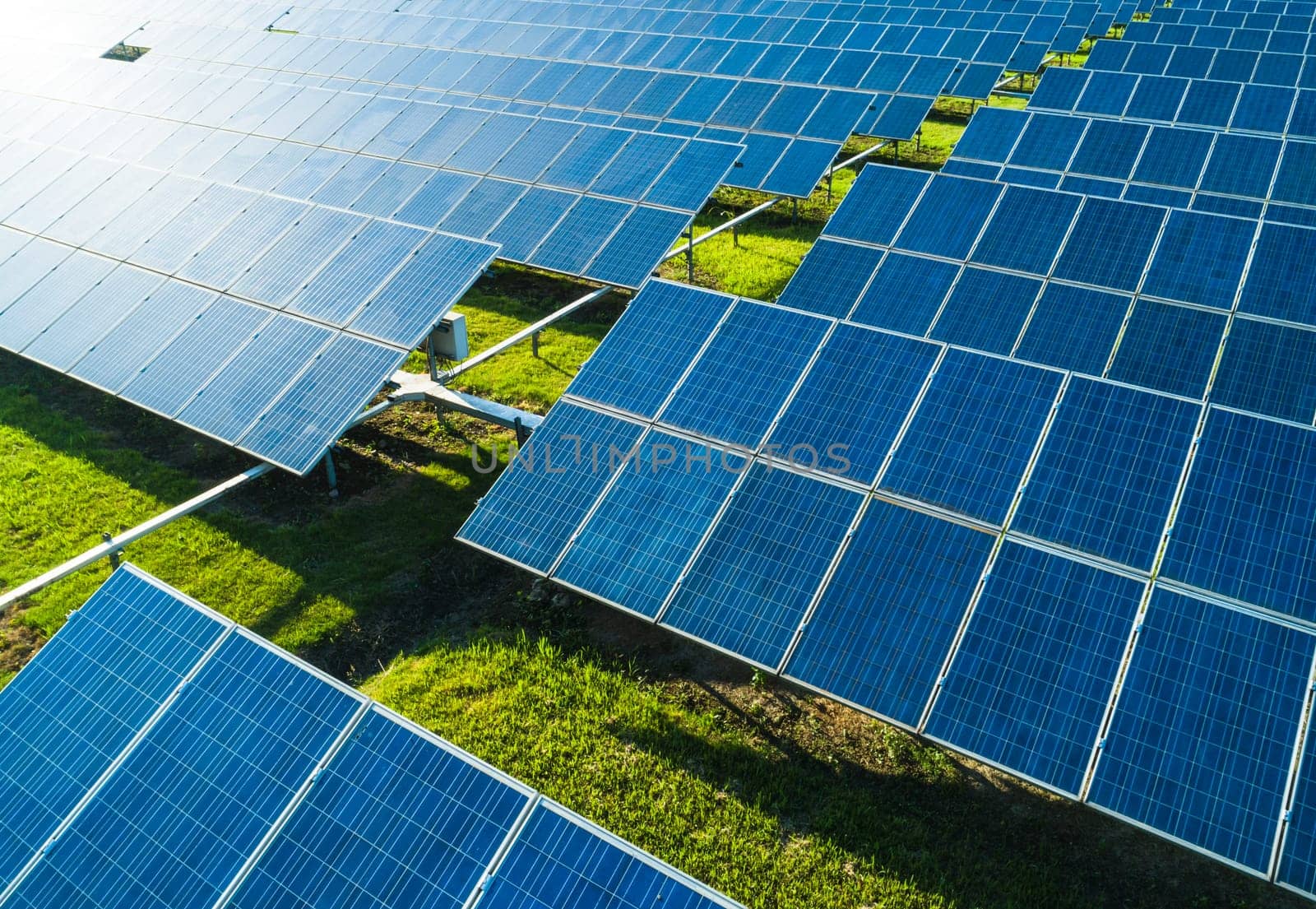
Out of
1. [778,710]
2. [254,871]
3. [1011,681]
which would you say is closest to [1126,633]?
[1011,681]

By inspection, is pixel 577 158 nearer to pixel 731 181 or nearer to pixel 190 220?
pixel 731 181

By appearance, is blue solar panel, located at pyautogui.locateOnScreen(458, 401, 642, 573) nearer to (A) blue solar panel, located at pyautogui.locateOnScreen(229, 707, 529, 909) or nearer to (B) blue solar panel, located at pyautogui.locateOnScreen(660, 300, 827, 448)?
(B) blue solar panel, located at pyautogui.locateOnScreen(660, 300, 827, 448)

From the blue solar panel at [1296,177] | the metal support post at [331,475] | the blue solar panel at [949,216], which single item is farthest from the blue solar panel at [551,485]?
the blue solar panel at [1296,177]

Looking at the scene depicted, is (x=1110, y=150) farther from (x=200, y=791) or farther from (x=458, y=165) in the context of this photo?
(x=200, y=791)

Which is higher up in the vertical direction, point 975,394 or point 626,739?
point 975,394

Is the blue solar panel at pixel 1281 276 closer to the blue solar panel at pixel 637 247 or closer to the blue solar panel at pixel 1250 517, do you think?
the blue solar panel at pixel 1250 517

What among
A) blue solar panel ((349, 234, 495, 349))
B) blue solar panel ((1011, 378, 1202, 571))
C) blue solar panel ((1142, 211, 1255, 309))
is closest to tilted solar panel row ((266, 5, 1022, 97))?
blue solar panel ((1142, 211, 1255, 309))
